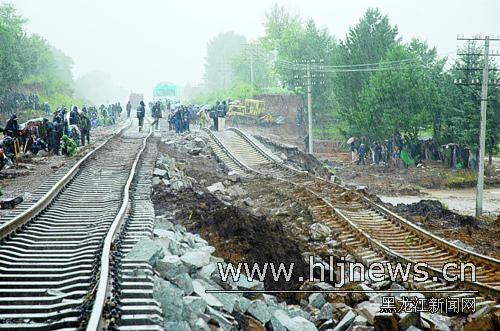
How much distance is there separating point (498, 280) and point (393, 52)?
30747 mm

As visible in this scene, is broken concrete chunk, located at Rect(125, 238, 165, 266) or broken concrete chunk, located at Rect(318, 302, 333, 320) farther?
broken concrete chunk, located at Rect(318, 302, 333, 320)

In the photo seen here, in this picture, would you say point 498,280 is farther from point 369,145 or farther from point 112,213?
point 369,145

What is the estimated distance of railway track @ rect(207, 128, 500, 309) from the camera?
9.79 meters

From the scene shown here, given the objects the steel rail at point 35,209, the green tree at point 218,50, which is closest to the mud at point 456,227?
the steel rail at point 35,209

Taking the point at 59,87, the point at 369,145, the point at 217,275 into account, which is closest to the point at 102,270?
the point at 217,275

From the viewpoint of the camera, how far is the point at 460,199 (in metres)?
27.6

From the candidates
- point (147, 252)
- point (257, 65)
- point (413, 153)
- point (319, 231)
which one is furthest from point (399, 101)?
point (257, 65)

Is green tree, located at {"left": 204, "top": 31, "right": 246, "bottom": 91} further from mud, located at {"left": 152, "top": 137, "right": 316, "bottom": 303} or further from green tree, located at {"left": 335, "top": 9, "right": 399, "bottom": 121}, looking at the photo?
mud, located at {"left": 152, "top": 137, "right": 316, "bottom": 303}

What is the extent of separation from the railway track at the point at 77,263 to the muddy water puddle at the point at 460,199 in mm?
16016

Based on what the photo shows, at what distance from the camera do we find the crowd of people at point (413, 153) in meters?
33.9

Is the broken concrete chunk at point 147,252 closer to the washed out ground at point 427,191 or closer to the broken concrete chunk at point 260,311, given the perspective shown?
the broken concrete chunk at point 260,311

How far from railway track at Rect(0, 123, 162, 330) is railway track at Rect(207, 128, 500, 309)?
4791mm

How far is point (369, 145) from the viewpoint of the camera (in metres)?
38.5

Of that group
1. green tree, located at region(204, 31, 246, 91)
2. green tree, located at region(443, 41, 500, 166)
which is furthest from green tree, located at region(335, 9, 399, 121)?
green tree, located at region(204, 31, 246, 91)
